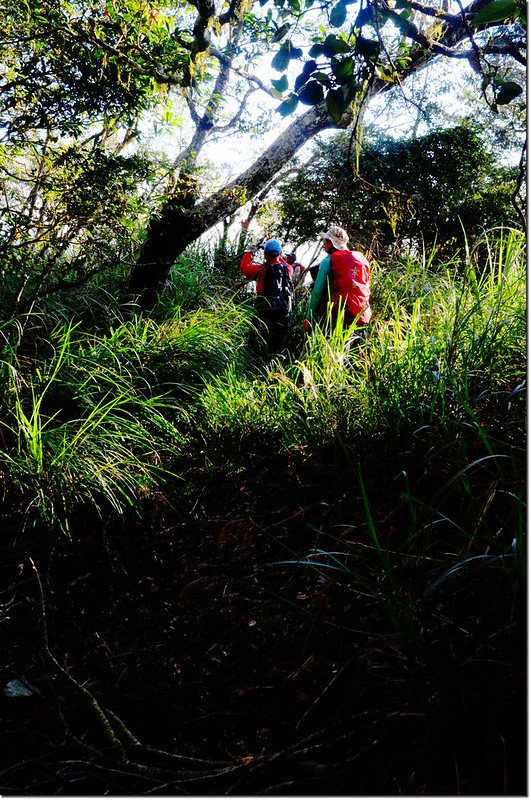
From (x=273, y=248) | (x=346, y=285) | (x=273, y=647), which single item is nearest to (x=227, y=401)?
(x=273, y=647)

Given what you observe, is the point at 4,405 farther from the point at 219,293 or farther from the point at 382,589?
the point at 219,293

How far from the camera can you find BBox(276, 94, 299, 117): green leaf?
120cm

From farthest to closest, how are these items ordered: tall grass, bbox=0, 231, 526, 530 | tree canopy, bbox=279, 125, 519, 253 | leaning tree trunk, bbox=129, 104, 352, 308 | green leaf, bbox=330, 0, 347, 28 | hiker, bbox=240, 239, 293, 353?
1. tree canopy, bbox=279, 125, 519, 253
2. hiker, bbox=240, 239, 293, 353
3. leaning tree trunk, bbox=129, 104, 352, 308
4. tall grass, bbox=0, 231, 526, 530
5. green leaf, bbox=330, 0, 347, 28

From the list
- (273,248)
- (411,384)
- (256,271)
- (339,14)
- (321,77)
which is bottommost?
(411,384)

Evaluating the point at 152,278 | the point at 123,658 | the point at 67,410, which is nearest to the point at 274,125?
the point at 152,278

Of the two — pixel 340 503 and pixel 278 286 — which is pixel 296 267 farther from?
pixel 340 503

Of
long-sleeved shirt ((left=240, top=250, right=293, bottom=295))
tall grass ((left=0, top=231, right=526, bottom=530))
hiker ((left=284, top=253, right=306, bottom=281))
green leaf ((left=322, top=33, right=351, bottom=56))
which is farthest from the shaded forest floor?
hiker ((left=284, top=253, right=306, bottom=281))

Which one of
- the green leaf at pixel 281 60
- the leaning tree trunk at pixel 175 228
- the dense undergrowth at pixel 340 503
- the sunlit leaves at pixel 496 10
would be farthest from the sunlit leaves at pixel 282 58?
the leaning tree trunk at pixel 175 228

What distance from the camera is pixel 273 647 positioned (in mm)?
1379

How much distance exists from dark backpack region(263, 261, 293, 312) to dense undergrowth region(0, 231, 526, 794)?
1171 millimetres

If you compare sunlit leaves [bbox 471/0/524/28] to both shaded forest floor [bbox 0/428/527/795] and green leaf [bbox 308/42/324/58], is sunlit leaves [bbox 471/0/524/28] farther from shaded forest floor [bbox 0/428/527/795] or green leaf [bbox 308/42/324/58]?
shaded forest floor [bbox 0/428/527/795]

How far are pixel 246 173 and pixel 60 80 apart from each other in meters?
2.05

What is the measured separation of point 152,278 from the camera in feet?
13.6

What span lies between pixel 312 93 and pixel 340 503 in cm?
143
